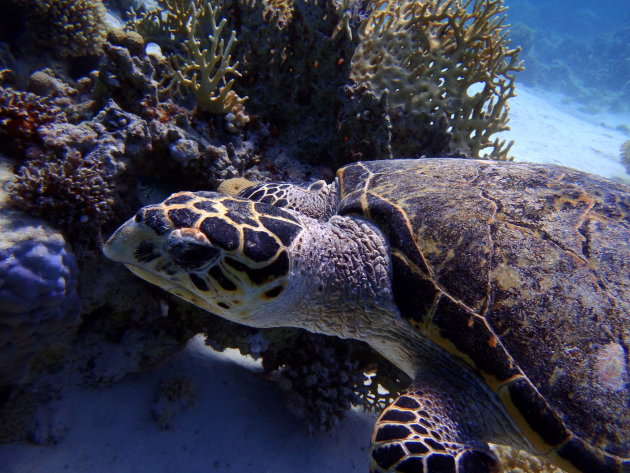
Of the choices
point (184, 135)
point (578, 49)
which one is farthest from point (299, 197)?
point (578, 49)

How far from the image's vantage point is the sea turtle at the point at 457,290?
159 centimetres

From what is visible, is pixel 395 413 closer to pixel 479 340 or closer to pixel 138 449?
pixel 479 340

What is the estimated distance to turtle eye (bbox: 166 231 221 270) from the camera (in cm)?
158

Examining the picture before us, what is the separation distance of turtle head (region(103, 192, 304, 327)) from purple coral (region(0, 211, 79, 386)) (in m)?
0.44

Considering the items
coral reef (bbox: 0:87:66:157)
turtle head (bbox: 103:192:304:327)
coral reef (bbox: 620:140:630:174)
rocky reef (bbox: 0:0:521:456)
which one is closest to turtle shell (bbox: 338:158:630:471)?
turtle head (bbox: 103:192:304:327)

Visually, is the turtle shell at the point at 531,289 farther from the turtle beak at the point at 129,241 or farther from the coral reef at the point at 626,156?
the coral reef at the point at 626,156

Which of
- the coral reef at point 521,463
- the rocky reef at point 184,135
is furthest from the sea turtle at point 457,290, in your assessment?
the coral reef at point 521,463

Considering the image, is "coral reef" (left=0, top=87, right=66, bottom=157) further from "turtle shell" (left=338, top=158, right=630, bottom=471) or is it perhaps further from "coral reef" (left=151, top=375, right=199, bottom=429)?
"turtle shell" (left=338, top=158, right=630, bottom=471)

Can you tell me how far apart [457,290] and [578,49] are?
48221mm

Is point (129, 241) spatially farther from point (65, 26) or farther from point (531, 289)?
point (65, 26)

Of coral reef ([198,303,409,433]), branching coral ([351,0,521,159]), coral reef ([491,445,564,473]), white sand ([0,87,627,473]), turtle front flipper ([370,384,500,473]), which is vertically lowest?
coral reef ([491,445,564,473])

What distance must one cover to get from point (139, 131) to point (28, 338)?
4.98 feet

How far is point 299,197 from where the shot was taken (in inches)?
105

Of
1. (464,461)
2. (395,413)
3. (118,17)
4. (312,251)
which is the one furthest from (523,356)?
(118,17)
